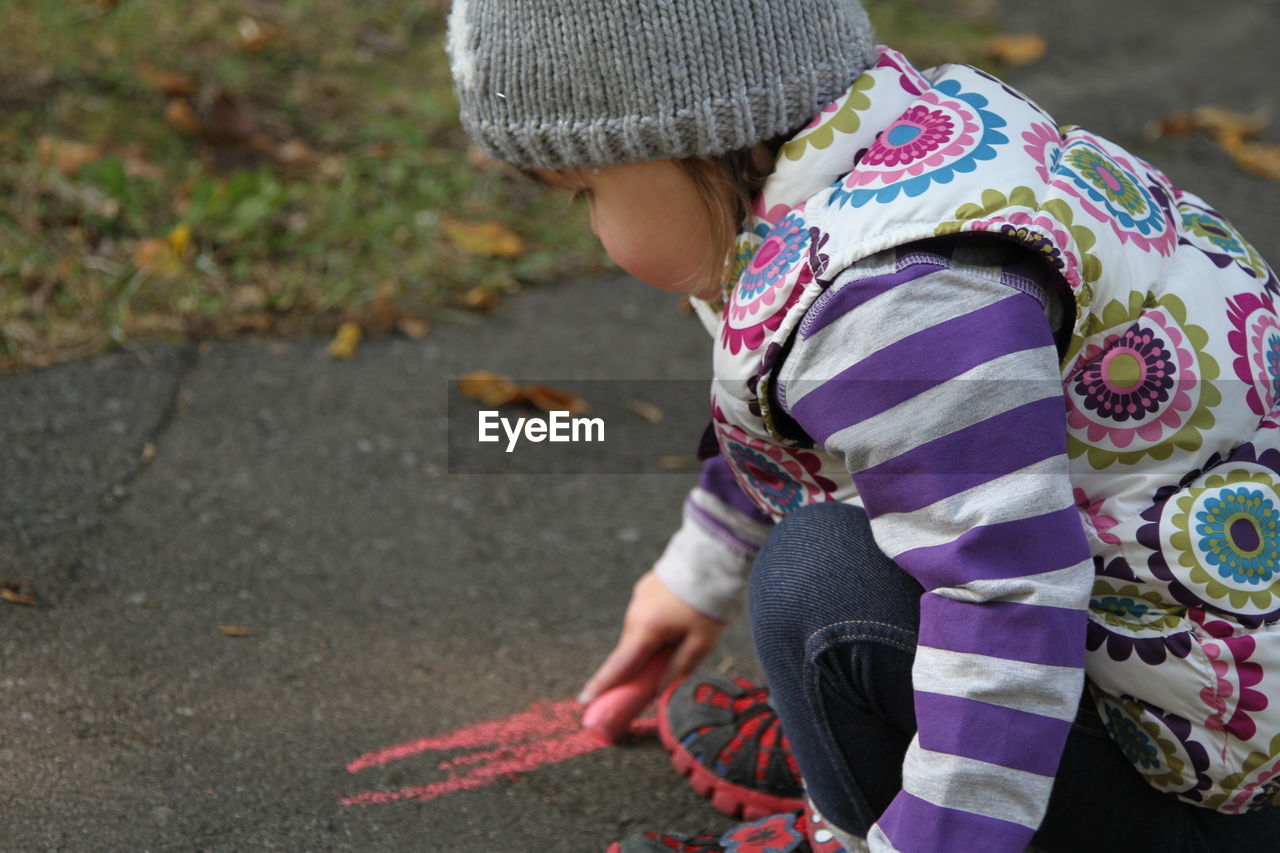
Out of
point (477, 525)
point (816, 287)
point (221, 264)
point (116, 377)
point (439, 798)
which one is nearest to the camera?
point (816, 287)

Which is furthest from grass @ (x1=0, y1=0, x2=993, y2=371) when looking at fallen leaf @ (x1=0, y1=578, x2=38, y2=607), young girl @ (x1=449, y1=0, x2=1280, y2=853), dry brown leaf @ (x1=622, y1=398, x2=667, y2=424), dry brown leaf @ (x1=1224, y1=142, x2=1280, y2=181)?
dry brown leaf @ (x1=1224, y1=142, x2=1280, y2=181)

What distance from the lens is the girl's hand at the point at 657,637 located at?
1641mm

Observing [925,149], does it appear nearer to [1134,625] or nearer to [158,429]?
[1134,625]

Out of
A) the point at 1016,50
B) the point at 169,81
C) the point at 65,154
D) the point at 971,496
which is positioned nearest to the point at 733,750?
the point at 971,496

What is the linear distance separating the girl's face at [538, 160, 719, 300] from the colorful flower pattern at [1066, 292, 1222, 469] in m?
0.38

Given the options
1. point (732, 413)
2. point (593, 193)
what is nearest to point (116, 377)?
point (593, 193)

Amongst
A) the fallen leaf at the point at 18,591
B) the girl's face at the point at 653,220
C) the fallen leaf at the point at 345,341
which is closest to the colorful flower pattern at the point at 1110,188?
the girl's face at the point at 653,220

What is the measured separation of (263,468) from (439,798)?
758mm

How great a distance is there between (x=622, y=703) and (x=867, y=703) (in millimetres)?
471

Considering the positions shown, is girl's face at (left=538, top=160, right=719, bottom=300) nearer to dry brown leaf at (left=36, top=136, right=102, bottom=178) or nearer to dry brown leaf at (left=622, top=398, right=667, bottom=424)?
dry brown leaf at (left=622, top=398, right=667, bottom=424)

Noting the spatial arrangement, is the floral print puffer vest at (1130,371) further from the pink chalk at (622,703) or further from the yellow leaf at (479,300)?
the yellow leaf at (479,300)

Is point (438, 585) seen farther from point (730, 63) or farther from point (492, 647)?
point (730, 63)

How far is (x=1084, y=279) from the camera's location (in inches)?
43.4

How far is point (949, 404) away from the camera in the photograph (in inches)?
40.9
